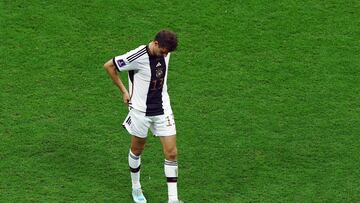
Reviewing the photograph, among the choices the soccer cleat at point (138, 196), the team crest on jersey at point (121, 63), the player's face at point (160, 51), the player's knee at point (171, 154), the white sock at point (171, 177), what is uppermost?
the player's face at point (160, 51)

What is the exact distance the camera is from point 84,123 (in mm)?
12562

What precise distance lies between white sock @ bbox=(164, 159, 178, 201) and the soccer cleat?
17.6 inches

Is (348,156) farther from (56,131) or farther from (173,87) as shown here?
(56,131)

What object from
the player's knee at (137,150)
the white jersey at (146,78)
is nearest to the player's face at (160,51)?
the white jersey at (146,78)

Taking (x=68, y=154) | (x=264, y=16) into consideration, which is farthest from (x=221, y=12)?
(x=68, y=154)

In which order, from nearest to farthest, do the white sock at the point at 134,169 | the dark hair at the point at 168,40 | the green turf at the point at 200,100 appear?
the dark hair at the point at 168,40
the white sock at the point at 134,169
the green turf at the point at 200,100

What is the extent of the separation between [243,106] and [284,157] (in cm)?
136

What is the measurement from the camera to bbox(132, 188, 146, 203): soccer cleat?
1106 centimetres

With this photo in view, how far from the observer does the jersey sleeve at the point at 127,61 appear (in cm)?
1048

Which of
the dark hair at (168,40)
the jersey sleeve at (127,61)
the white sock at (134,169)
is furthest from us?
the white sock at (134,169)

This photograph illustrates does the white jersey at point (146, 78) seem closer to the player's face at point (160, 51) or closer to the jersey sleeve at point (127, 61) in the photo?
the jersey sleeve at point (127, 61)

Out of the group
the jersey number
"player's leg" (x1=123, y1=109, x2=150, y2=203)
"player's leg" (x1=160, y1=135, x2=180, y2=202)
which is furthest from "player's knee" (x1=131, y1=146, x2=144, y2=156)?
the jersey number

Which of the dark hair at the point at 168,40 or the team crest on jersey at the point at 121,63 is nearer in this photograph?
the dark hair at the point at 168,40

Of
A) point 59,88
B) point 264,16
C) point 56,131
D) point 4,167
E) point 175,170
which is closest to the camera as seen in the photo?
point 175,170
